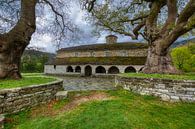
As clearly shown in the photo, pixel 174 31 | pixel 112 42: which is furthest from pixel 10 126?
pixel 112 42

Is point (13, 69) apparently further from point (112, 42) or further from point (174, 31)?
point (112, 42)

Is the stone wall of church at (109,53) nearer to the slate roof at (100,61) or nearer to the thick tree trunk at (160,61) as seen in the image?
the slate roof at (100,61)

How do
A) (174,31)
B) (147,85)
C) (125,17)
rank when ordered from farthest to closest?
1. (125,17)
2. (174,31)
3. (147,85)

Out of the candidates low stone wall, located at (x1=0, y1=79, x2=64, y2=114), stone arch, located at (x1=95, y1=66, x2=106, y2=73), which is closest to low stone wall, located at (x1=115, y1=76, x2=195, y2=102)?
low stone wall, located at (x1=0, y1=79, x2=64, y2=114)

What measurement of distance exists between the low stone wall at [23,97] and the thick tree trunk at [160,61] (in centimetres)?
791

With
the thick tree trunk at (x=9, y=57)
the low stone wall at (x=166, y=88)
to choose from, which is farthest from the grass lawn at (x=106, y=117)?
the thick tree trunk at (x=9, y=57)

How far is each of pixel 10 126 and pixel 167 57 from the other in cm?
1125

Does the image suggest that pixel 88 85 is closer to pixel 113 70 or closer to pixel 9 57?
pixel 9 57

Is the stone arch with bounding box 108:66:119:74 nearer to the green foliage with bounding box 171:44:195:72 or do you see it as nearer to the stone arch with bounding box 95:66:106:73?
the stone arch with bounding box 95:66:106:73

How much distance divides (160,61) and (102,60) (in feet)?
76.0

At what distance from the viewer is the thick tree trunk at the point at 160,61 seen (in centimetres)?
1383

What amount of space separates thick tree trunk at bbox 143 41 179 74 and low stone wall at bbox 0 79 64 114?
25.9 feet

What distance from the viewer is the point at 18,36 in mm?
10445

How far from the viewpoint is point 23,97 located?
729 cm
